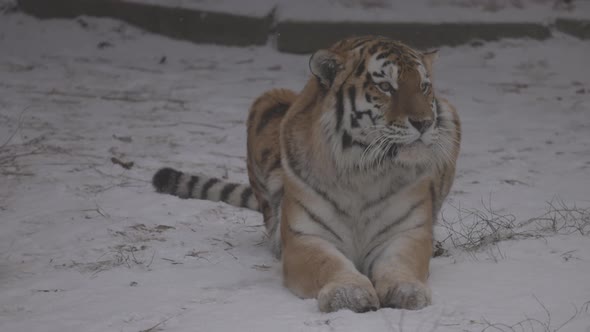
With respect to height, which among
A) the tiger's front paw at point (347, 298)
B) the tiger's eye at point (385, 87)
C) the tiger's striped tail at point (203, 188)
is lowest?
the tiger's striped tail at point (203, 188)

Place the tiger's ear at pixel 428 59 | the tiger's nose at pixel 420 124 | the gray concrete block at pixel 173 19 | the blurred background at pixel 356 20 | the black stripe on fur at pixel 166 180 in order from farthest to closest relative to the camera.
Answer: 1. the gray concrete block at pixel 173 19
2. the blurred background at pixel 356 20
3. the black stripe on fur at pixel 166 180
4. the tiger's ear at pixel 428 59
5. the tiger's nose at pixel 420 124

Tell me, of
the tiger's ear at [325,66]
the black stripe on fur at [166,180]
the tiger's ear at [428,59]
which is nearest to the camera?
the tiger's ear at [325,66]

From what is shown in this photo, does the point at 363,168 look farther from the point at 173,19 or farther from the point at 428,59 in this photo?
the point at 173,19

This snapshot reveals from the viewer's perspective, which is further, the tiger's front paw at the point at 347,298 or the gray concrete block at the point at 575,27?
the gray concrete block at the point at 575,27

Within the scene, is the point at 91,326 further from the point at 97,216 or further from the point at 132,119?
the point at 132,119

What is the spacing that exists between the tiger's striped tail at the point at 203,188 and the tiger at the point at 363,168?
82cm

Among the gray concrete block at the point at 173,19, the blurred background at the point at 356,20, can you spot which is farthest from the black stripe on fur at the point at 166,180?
the gray concrete block at the point at 173,19

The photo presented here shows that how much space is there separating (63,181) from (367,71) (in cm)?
186

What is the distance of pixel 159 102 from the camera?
5801 mm

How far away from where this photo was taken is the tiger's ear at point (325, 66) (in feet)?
9.31

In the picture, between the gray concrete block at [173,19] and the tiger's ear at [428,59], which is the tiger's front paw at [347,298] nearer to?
the tiger's ear at [428,59]

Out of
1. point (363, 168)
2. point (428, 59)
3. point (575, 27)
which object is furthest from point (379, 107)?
point (575, 27)

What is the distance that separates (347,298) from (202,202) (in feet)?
5.03

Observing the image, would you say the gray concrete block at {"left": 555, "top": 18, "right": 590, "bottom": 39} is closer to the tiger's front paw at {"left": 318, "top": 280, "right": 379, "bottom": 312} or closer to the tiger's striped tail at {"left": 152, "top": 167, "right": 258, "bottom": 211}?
the tiger's striped tail at {"left": 152, "top": 167, "right": 258, "bottom": 211}
